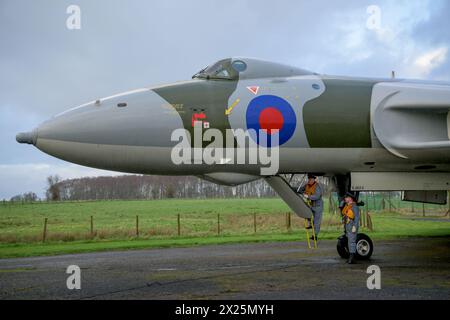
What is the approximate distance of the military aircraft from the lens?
759 centimetres

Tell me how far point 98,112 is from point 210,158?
216 centimetres

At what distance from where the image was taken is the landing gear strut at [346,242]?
10047 mm

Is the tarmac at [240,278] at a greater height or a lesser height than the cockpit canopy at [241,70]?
lesser

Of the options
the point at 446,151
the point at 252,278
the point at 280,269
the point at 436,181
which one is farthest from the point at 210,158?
the point at 436,181

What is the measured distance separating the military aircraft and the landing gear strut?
416 millimetres

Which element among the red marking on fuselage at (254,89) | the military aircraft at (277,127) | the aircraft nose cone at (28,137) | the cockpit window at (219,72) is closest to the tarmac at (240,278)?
the military aircraft at (277,127)

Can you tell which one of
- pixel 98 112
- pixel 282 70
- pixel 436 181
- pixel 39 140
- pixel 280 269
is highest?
pixel 282 70

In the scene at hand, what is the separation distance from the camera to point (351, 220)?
9562 mm

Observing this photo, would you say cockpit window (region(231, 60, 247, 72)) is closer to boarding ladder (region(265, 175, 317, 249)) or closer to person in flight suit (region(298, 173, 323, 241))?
boarding ladder (region(265, 175, 317, 249))

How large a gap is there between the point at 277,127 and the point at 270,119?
21cm

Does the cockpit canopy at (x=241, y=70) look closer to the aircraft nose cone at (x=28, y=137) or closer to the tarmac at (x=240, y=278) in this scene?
the aircraft nose cone at (x=28, y=137)

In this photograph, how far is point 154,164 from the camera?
7926 mm

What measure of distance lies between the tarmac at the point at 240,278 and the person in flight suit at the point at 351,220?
360 millimetres
